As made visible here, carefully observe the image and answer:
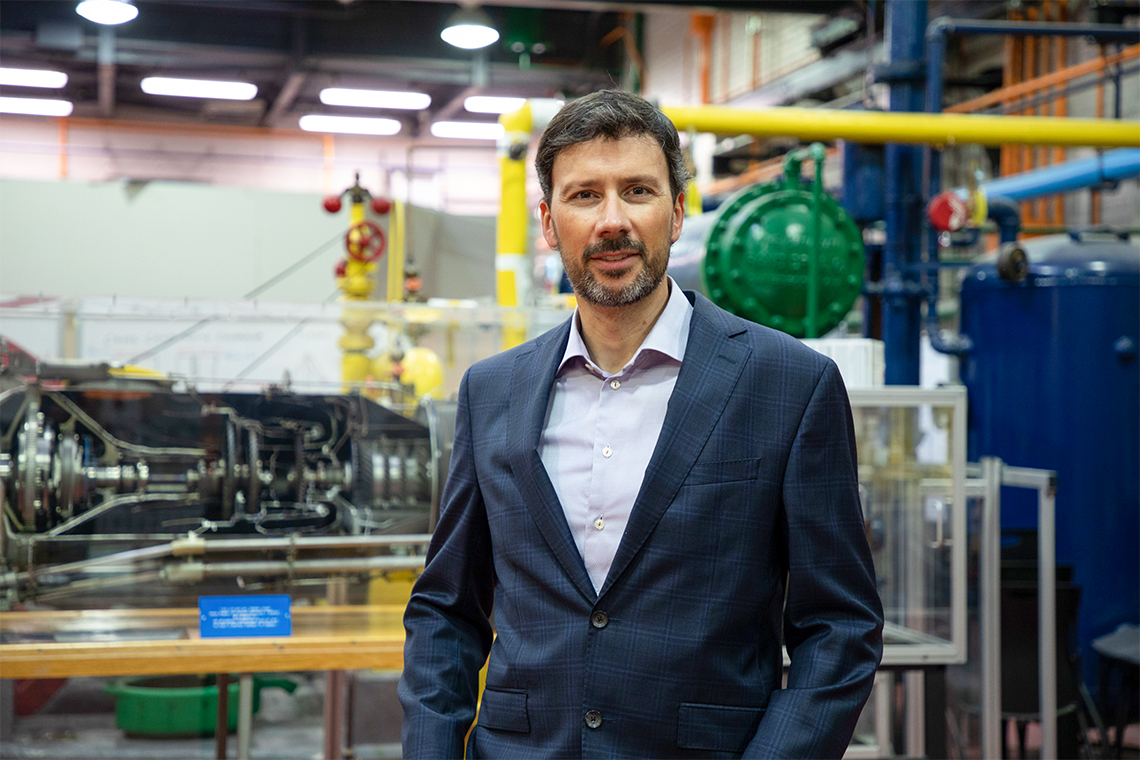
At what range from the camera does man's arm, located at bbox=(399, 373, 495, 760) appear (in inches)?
53.1

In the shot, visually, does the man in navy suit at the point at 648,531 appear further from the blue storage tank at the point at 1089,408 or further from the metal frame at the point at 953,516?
the blue storage tank at the point at 1089,408

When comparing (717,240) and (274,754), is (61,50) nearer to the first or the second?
(274,754)

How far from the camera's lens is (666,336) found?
138 centimetres

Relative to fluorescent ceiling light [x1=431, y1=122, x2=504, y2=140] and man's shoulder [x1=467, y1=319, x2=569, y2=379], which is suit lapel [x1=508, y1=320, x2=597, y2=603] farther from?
fluorescent ceiling light [x1=431, y1=122, x2=504, y2=140]

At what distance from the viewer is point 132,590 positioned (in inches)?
108

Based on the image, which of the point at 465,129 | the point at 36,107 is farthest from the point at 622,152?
the point at 36,107

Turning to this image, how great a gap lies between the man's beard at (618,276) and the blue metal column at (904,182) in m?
3.68

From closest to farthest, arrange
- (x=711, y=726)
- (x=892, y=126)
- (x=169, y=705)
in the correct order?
(x=711, y=726), (x=892, y=126), (x=169, y=705)

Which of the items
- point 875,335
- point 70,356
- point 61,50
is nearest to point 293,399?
point 70,356

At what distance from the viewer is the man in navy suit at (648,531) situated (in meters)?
1.27

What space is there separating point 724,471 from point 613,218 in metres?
0.34

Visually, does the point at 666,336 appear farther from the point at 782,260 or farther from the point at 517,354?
the point at 782,260

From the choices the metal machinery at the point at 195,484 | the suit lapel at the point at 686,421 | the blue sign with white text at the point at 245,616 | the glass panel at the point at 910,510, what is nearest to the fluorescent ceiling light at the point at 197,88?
the metal machinery at the point at 195,484

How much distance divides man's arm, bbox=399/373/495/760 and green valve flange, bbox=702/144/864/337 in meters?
1.62
